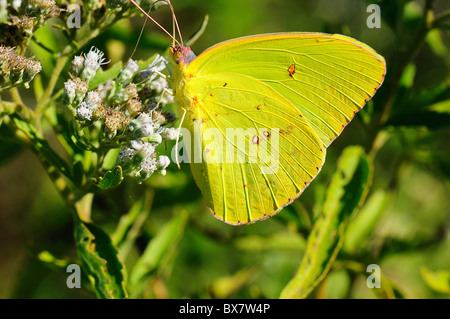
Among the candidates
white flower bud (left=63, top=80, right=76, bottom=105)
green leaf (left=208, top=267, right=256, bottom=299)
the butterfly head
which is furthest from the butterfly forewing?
white flower bud (left=63, top=80, right=76, bottom=105)

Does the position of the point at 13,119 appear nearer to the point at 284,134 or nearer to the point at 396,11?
the point at 284,134

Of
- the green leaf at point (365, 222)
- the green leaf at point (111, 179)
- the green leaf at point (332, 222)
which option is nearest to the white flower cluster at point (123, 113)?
the green leaf at point (111, 179)

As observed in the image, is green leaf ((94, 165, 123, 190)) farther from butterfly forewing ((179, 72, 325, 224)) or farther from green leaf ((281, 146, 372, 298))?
green leaf ((281, 146, 372, 298))

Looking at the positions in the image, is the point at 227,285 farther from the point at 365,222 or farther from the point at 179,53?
the point at 179,53

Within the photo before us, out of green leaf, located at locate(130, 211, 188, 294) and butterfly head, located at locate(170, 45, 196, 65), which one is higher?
butterfly head, located at locate(170, 45, 196, 65)

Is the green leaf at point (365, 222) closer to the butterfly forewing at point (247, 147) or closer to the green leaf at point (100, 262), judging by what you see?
the butterfly forewing at point (247, 147)
